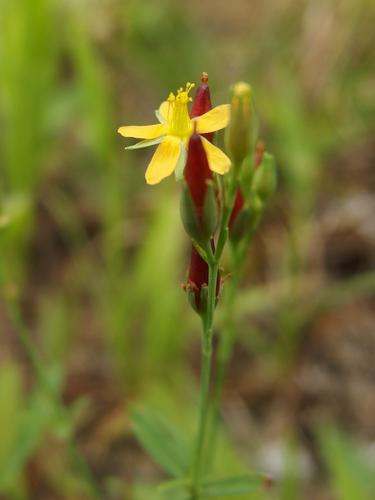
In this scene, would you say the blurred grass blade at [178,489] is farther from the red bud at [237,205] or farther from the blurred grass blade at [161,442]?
the red bud at [237,205]

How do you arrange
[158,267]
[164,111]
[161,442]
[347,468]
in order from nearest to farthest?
[164,111] < [161,442] < [347,468] < [158,267]

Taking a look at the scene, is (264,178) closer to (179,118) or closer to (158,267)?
(179,118)

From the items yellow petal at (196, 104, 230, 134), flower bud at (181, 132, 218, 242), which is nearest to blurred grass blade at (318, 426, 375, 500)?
flower bud at (181, 132, 218, 242)

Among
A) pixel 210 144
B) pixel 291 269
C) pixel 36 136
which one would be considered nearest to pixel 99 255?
pixel 36 136

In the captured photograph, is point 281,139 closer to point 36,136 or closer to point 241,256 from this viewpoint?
point 36,136

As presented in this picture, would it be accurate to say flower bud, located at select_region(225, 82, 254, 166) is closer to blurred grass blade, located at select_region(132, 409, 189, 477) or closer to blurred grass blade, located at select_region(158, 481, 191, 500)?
blurred grass blade, located at select_region(158, 481, 191, 500)

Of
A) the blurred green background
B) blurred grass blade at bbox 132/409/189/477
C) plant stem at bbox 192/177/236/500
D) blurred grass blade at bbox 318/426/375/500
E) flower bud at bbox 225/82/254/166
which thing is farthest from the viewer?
the blurred green background

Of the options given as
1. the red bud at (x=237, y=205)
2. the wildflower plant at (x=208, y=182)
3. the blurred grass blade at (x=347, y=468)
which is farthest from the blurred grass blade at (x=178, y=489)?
the blurred grass blade at (x=347, y=468)

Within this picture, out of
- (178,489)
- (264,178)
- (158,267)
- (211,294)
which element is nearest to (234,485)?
(178,489)
